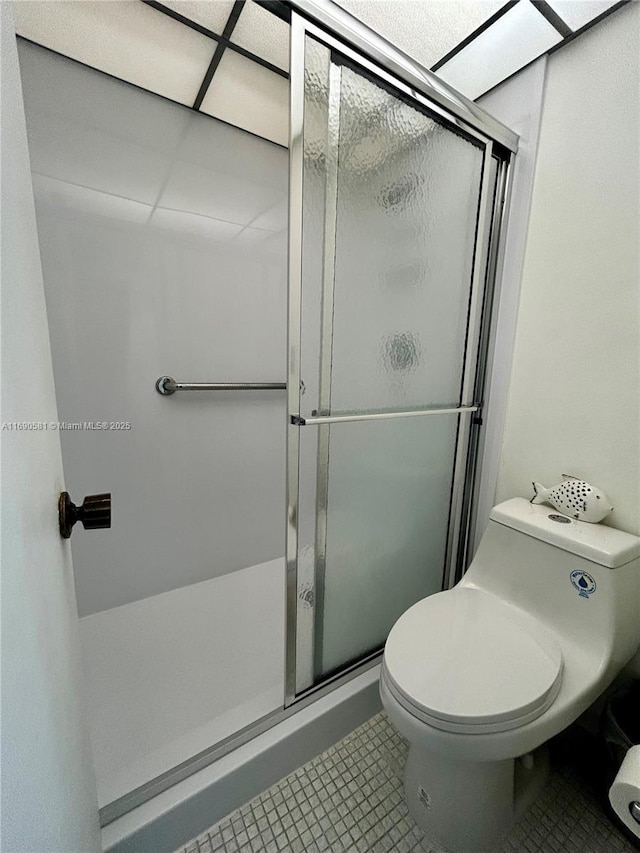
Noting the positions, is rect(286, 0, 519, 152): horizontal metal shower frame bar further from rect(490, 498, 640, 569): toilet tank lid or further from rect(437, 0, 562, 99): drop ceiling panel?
rect(490, 498, 640, 569): toilet tank lid

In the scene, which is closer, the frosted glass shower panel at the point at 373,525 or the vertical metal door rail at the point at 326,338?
the vertical metal door rail at the point at 326,338

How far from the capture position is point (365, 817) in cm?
100

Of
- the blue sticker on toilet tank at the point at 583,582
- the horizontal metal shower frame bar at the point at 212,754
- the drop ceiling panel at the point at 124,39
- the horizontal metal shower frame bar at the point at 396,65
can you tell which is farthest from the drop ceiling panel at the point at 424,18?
the horizontal metal shower frame bar at the point at 212,754

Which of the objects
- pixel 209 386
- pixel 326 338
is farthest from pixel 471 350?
pixel 209 386

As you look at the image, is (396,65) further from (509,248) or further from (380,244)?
(509,248)

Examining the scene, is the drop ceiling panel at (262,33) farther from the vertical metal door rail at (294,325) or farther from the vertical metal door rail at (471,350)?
the vertical metal door rail at (471,350)

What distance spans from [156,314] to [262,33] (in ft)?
3.06

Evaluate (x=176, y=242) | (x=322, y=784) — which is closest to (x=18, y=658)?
(x=322, y=784)

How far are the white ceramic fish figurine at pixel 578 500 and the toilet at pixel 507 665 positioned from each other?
35 millimetres

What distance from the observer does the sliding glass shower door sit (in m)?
0.94

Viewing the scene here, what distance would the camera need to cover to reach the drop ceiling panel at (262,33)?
1.02 metres

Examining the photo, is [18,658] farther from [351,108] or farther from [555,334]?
[555,334]

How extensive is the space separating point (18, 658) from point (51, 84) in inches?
64.9

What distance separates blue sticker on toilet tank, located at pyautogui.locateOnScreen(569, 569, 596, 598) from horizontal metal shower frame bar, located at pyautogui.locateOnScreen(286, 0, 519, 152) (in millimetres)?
1360
